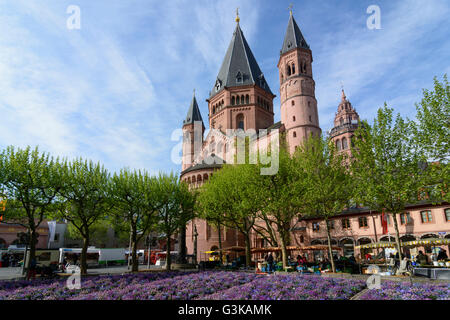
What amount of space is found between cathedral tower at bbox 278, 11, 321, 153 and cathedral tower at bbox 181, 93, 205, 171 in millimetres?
28875

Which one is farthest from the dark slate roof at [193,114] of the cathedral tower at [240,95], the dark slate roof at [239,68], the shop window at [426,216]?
the shop window at [426,216]

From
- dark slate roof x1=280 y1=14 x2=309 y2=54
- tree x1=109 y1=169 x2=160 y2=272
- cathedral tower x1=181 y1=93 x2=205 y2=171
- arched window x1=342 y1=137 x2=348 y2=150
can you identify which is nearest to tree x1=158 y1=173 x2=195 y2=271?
tree x1=109 y1=169 x2=160 y2=272

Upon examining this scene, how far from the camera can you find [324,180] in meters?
25.2

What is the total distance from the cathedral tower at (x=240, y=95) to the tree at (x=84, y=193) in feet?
137

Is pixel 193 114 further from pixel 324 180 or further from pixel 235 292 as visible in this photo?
pixel 235 292

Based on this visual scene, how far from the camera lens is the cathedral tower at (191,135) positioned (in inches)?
3123

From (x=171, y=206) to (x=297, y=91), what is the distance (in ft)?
119

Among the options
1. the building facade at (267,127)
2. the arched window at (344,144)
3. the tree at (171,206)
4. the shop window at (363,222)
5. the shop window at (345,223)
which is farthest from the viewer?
the arched window at (344,144)

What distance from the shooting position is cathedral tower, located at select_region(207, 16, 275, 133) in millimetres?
66688

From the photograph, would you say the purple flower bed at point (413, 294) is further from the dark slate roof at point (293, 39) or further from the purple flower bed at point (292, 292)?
the dark slate roof at point (293, 39)

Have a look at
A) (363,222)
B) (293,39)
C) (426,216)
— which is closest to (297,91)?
(293,39)

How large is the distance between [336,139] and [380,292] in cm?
7156

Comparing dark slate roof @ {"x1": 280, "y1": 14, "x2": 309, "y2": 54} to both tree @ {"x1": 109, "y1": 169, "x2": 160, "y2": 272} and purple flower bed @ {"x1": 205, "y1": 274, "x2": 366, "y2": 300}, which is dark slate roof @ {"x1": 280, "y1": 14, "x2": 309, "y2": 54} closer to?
tree @ {"x1": 109, "y1": 169, "x2": 160, "y2": 272}

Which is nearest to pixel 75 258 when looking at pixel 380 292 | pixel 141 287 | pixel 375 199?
pixel 141 287
